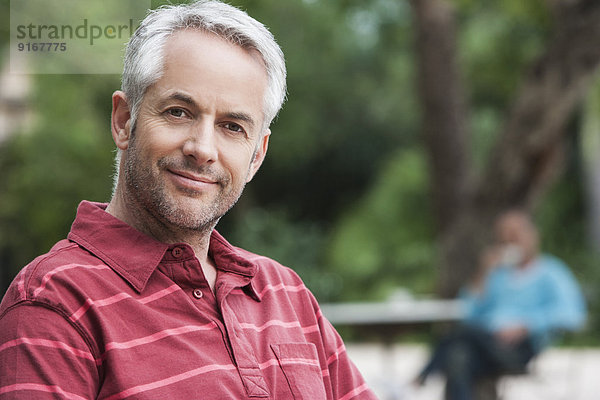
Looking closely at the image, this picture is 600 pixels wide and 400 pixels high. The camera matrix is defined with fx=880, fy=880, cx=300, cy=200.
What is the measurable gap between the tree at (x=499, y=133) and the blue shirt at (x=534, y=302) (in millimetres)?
1317

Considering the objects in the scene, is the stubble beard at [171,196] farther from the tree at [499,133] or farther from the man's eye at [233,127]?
the tree at [499,133]

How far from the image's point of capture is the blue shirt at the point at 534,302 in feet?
17.7

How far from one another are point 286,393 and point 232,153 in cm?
40

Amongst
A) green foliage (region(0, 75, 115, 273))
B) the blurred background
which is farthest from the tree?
green foliage (region(0, 75, 115, 273))

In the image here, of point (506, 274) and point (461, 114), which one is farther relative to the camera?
point (461, 114)

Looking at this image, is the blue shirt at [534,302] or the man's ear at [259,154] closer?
the man's ear at [259,154]

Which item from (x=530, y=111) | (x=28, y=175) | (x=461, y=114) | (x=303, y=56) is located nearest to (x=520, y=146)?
(x=530, y=111)

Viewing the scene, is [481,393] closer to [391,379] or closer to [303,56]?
[391,379]

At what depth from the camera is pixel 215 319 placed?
4.48ft

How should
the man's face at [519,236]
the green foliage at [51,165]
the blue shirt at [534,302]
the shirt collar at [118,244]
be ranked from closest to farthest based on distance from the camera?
the shirt collar at [118,244], the blue shirt at [534,302], the man's face at [519,236], the green foliage at [51,165]

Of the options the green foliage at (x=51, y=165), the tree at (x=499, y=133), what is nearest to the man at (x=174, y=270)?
the tree at (x=499, y=133)

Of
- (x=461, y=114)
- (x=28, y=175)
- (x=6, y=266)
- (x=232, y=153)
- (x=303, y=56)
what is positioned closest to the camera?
(x=232, y=153)

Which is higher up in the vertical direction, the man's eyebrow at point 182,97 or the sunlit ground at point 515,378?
the man's eyebrow at point 182,97

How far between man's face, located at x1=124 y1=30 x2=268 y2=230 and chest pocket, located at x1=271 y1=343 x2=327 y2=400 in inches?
9.9
